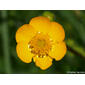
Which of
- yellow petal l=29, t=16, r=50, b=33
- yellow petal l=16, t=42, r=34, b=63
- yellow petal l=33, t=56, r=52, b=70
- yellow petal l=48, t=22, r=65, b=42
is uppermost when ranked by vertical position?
yellow petal l=29, t=16, r=50, b=33

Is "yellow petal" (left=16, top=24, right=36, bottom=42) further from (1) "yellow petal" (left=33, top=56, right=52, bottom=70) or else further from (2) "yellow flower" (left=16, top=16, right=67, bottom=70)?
(1) "yellow petal" (left=33, top=56, right=52, bottom=70)

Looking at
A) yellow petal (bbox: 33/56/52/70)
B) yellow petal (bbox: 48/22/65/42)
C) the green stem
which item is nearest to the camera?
yellow petal (bbox: 48/22/65/42)

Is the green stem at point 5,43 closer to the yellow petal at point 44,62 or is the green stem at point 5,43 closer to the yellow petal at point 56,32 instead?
the yellow petal at point 44,62

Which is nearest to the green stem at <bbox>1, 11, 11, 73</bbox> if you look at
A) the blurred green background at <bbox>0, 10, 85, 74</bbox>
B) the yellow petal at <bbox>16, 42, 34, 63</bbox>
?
the blurred green background at <bbox>0, 10, 85, 74</bbox>

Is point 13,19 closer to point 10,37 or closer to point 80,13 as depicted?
point 10,37

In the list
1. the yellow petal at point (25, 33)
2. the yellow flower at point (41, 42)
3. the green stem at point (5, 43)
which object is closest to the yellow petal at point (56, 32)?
the yellow flower at point (41, 42)

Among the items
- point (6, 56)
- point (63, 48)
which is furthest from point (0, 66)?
point (63, 48)

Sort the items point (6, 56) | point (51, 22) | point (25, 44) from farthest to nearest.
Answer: point (6, 56), point (25, 44), point (51, 22)

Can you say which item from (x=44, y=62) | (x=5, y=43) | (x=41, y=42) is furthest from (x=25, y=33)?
(x=5, y=43)
